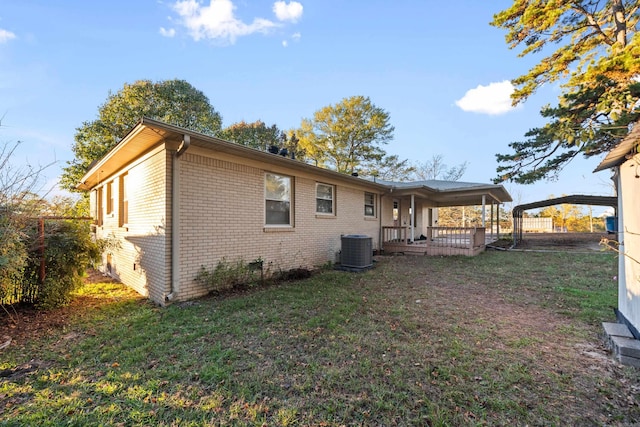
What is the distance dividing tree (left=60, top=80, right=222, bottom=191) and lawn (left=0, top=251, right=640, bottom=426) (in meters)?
15.8

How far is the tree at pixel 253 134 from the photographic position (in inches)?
876

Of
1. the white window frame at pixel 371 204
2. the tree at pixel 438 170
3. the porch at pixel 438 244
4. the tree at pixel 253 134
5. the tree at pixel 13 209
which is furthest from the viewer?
the tree at pixel 438 170

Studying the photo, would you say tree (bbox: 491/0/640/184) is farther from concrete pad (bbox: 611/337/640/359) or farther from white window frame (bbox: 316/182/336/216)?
concrete pad (bbox: 611/337/640/359)

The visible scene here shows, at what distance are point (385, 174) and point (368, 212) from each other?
51.9 ft

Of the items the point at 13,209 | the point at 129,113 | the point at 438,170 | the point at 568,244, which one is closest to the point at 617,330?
the point at 13,209

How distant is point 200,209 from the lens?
550cm

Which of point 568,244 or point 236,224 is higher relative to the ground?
point 236,224

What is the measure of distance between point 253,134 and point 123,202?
1668cm

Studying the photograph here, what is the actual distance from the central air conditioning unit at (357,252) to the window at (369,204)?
3.29 meters

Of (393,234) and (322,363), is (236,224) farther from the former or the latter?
(393,234)

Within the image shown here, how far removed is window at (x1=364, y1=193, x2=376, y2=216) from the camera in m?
11.5

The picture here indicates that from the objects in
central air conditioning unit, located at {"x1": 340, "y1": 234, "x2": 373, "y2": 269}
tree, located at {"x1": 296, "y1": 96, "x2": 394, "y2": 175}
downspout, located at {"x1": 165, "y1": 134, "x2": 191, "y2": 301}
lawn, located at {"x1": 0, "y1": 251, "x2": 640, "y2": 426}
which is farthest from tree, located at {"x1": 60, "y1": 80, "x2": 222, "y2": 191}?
lawn, located at {"x1": 0, "y1": 251, "x2": 640, "y2": 426}

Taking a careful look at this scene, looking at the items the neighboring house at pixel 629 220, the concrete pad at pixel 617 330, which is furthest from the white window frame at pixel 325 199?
the concrete pad at pixel 617 330

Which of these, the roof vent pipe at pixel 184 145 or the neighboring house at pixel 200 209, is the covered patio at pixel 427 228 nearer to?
the neighboring house at pixel 200 209
